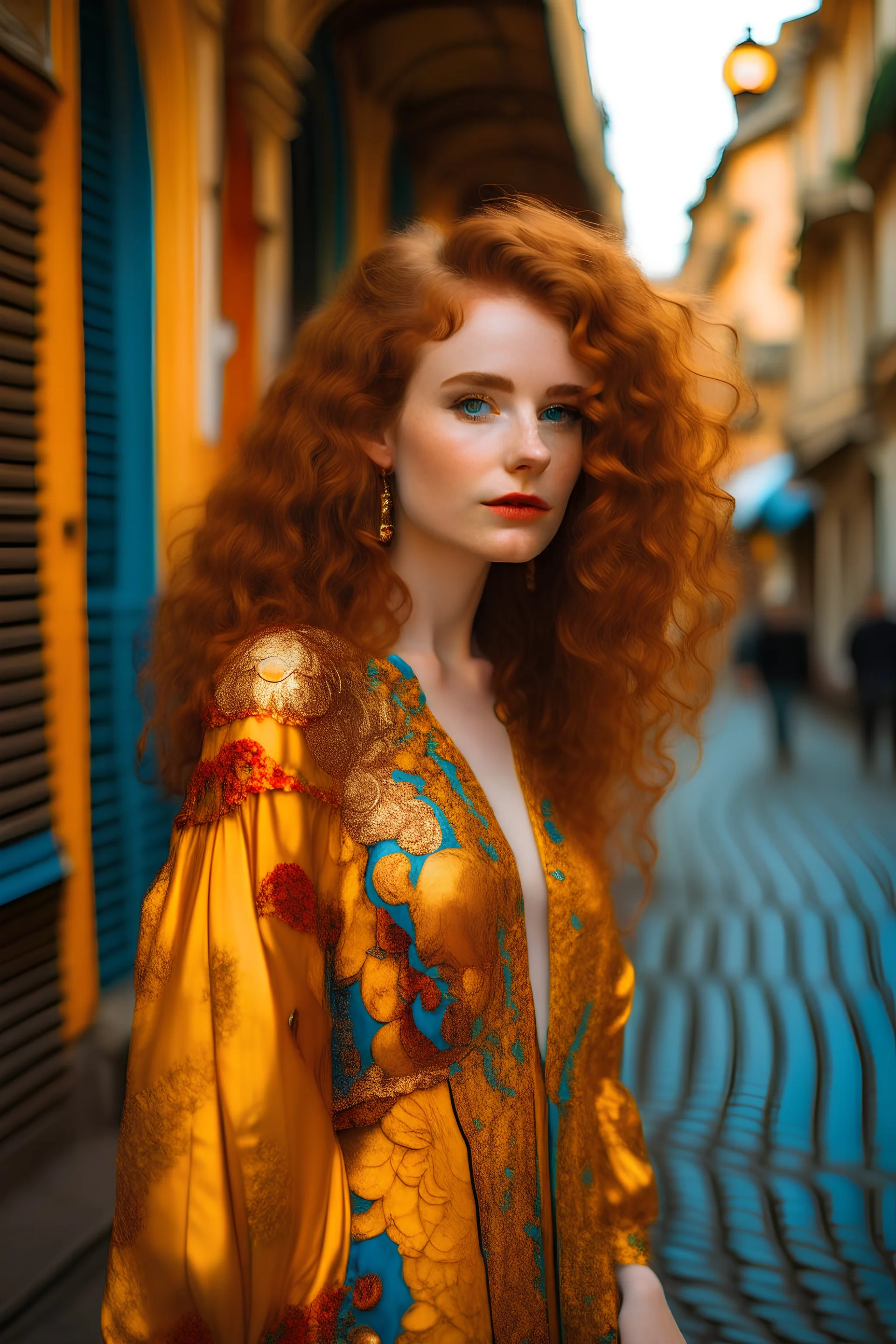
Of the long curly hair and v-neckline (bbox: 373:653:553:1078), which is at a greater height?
the long curly hair

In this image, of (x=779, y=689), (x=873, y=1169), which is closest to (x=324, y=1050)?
(x=873, y=1169)

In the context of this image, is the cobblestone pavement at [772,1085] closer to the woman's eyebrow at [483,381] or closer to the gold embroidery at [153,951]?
the woman's eyebrow at [483,381]

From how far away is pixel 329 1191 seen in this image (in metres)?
1.15

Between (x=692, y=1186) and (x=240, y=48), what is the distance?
409 centimetres

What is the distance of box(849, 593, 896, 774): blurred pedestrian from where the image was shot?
9.30 m

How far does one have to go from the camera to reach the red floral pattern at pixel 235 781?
113 cm

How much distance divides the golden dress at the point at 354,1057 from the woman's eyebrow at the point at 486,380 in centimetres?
40

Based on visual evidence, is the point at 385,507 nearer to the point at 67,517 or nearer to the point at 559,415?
Result: the point at 559,415

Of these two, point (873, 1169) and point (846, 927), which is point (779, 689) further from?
point (873, 1169)

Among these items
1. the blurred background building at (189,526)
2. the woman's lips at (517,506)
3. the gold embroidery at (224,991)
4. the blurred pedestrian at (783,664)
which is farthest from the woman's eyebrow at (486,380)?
the blurred pedestrian at (783,664)

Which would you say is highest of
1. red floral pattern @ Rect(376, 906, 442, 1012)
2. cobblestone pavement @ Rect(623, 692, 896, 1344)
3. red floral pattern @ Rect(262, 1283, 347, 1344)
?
red floral pattern @ Rect(376, 906, 442, 1012)

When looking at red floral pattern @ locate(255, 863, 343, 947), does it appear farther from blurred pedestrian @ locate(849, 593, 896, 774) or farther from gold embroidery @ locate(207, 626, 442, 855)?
blurred pedestrian @ locate(849, 593, 896, 774)

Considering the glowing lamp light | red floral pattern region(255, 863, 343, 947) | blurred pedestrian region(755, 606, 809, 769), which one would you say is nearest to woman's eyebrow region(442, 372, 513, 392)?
red floral pattern region(255, 863, 343, 947)

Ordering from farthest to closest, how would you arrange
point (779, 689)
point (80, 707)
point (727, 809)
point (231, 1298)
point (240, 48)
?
point (779, 689)
point (727, 809)
point (240, 48)
point (80, 707)
point (231, 1298)
